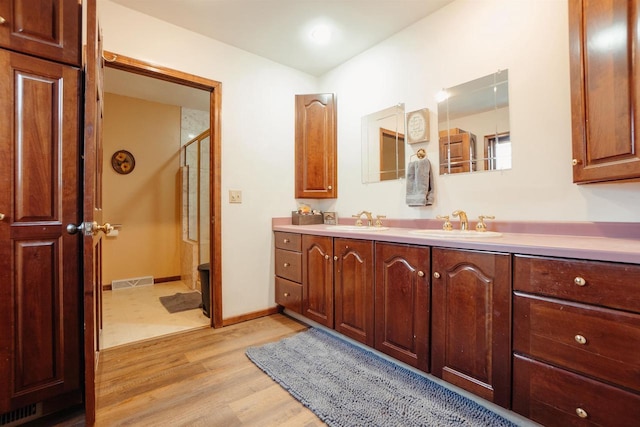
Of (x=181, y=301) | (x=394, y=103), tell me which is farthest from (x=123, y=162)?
(x=394, y=103)

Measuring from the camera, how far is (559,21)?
146cm

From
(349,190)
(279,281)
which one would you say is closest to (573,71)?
(349,190)

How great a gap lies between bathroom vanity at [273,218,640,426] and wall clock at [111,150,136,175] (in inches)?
125

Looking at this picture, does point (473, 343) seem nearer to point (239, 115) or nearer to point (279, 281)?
point (279, 281)

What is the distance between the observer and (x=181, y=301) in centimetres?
299

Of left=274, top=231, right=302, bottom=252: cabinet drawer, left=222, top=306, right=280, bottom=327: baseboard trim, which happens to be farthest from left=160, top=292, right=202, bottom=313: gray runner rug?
left=274, top=231, right=302, bottom=252: cabinet drawer

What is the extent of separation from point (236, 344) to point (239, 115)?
1.84 meters

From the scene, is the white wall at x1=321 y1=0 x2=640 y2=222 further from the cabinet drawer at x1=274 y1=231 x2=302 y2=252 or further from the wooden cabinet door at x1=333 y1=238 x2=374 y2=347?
the cabinet drawer at x1=274 y1=231 x2=302 y2=252

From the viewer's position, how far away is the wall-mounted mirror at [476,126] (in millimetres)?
1679

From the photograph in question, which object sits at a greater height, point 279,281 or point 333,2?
point 333,2

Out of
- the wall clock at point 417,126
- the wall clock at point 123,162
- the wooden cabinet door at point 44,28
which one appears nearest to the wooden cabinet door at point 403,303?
the wall clock at point 417,126

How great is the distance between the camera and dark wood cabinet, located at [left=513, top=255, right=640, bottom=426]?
910mm

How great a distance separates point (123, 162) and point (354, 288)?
11.2ft

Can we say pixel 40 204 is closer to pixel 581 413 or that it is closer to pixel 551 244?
pixel 551 244
